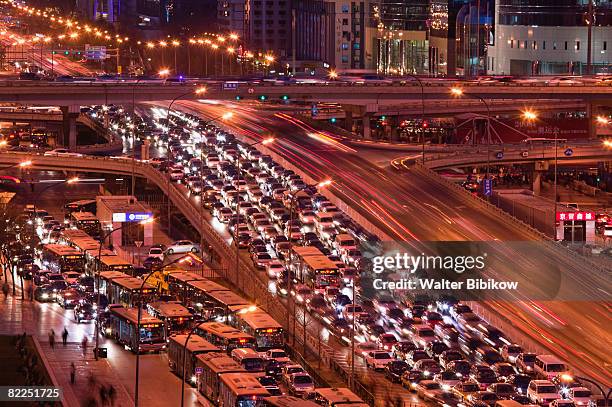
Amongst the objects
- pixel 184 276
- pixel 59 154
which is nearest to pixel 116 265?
pixel 184 276

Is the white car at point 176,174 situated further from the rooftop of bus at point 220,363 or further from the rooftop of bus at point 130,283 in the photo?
the rooftop of bus at point 220,363

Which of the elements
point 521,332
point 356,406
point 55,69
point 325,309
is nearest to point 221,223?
point 325,309

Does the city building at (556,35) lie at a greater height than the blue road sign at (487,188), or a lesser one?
greater

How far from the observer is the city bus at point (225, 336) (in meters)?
53.8

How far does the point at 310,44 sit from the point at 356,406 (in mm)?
140514

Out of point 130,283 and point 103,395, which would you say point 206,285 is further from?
point 103,395

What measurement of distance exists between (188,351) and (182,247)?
22747mm

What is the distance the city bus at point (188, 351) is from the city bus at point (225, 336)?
61 cm

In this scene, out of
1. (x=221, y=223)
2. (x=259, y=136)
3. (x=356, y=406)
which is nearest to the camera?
(x=356, y=406)

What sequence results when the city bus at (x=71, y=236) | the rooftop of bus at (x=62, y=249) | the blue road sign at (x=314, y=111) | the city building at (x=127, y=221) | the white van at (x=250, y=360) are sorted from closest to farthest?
the white van at (x=250, y=360) → the rooftop of bus at (x=62, y=249) → the city bus at (x=71, y=236) → the city building at (x=127, y=221) → the blue road sign at (x=314, y=111)

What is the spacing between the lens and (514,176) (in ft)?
353

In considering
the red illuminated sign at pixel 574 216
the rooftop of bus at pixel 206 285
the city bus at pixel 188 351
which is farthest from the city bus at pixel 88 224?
the city bus at pixel 188 351

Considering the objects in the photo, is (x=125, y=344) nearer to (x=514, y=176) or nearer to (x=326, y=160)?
(x=326, y=160)

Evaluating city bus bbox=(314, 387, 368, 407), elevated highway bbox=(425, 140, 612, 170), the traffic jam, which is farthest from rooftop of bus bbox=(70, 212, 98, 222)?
city bus bbox=(314, 387, 368, 407)
